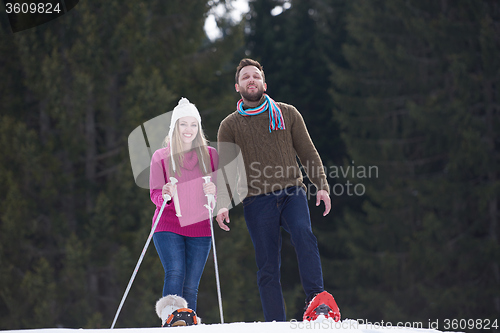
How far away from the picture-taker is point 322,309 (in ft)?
11.5

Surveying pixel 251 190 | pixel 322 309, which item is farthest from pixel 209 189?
pixel 322 309

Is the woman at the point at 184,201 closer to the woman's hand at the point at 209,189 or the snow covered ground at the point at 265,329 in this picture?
the woman's hand at the point at 209,189

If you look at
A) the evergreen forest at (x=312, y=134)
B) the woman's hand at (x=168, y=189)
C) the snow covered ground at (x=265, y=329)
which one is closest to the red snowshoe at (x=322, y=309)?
the snow covered ground at (x=265, y=329)

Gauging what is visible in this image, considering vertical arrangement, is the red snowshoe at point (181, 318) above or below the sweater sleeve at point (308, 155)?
below

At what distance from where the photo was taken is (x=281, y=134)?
4.10m

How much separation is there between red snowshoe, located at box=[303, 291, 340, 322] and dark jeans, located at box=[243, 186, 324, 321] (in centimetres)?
31

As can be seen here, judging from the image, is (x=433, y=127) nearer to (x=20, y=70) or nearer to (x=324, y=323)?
(x=20, y=70)

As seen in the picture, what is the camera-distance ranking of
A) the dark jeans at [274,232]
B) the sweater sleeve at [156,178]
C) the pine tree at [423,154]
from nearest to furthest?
the dark jeans at [274,232] → the sweater sleeve at [156,178] → the pine tree at [423,154]

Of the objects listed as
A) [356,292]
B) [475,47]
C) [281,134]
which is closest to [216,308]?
Result: [356,292]

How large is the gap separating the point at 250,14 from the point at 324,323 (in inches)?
650

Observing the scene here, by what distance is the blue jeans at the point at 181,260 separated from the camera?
13.0 feet

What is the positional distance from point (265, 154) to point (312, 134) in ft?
47.1

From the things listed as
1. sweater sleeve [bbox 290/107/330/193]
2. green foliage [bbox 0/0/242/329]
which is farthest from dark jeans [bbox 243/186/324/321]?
green foliage [bbox 0/0/242/329]

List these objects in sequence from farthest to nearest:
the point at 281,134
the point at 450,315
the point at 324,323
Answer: the point at 450,315 → the point at 281,134 → the point at 324,323
